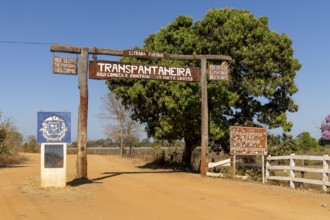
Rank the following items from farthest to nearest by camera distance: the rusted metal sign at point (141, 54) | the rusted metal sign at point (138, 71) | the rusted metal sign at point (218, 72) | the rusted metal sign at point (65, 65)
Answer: the rusted metal sign at point (218, 72) → the rusted metal sign at point (141, 54) → the rusted metal sign at point (138, 71) → the rusted metal sign at point (65, 65)

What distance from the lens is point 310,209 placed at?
35.5 ft

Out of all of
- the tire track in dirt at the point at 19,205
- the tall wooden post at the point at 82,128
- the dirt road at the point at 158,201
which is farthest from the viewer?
the tall wooden post at the point at 82,128

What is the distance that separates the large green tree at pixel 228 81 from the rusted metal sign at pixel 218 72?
202 centimetres

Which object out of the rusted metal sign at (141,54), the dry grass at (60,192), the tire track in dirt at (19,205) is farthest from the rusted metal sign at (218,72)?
the tire track in dirt at (19,205)

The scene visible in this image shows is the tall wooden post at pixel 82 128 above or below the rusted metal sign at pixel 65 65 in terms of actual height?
below

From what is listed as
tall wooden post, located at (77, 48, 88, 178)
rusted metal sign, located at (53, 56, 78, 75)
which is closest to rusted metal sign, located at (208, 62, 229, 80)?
tall wooden post, located at (77, 48, 88, 178)

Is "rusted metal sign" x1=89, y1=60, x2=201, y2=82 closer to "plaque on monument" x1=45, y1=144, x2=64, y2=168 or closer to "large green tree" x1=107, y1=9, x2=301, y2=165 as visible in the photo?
"large green tree" x1=107, y1=9, x2=301, y2=165

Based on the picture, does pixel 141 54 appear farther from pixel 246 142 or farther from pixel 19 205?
pixel 19 205

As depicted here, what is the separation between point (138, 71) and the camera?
18516 millimetres

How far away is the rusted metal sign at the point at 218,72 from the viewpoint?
19.6 metres

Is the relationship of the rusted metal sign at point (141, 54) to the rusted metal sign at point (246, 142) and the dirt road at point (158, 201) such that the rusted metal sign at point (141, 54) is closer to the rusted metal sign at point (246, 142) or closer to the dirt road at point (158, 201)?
the rusted metal sign at point (246, 142)

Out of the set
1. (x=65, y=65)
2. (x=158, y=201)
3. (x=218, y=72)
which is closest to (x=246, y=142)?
(x=218, y=72)

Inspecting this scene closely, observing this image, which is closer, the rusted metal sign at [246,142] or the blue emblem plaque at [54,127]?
the blue emblem plaque at [54,127]

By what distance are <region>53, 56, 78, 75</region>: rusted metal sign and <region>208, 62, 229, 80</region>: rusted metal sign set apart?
613cm
